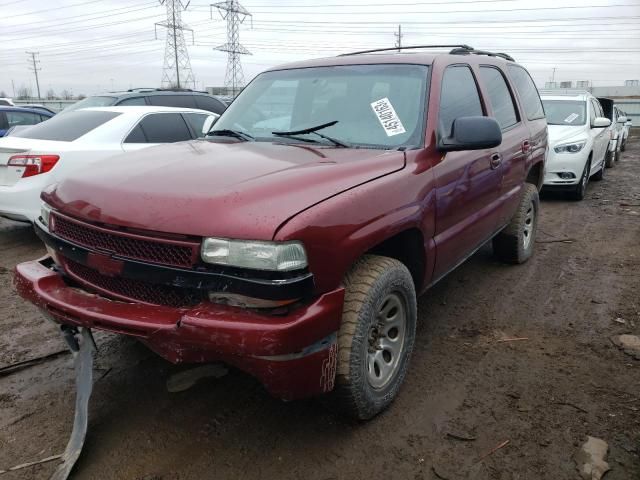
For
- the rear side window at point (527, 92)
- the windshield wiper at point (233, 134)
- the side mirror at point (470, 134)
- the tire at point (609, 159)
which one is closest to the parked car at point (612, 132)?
the tire at point (609, 159)

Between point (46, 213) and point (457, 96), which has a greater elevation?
point (457, 96)

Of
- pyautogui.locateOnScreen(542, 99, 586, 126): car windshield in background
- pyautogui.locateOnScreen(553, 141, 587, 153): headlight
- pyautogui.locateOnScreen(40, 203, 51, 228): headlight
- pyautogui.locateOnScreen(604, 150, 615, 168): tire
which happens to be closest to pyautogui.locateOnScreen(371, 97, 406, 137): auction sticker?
pyautogui.locateOnScreen(40, 203, 51, 228): headlight

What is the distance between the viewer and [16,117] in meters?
10.6

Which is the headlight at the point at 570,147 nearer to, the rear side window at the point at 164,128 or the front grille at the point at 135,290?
the rear side window at the point at 164,128

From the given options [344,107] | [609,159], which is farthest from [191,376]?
[609,159]

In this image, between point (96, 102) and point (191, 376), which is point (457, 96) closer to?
point (191, 376)

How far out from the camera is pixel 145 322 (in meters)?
2.21

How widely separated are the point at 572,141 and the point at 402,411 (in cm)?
701

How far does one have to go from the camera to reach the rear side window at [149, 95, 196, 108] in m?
9.23

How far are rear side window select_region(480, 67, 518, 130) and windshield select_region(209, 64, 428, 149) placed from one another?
109cm

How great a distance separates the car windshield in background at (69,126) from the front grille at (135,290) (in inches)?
150

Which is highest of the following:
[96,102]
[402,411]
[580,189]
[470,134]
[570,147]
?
[470,134]

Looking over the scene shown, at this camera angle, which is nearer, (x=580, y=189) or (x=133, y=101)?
(x=580, y=189)

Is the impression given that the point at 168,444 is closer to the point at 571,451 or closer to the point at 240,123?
the point at 571,451
